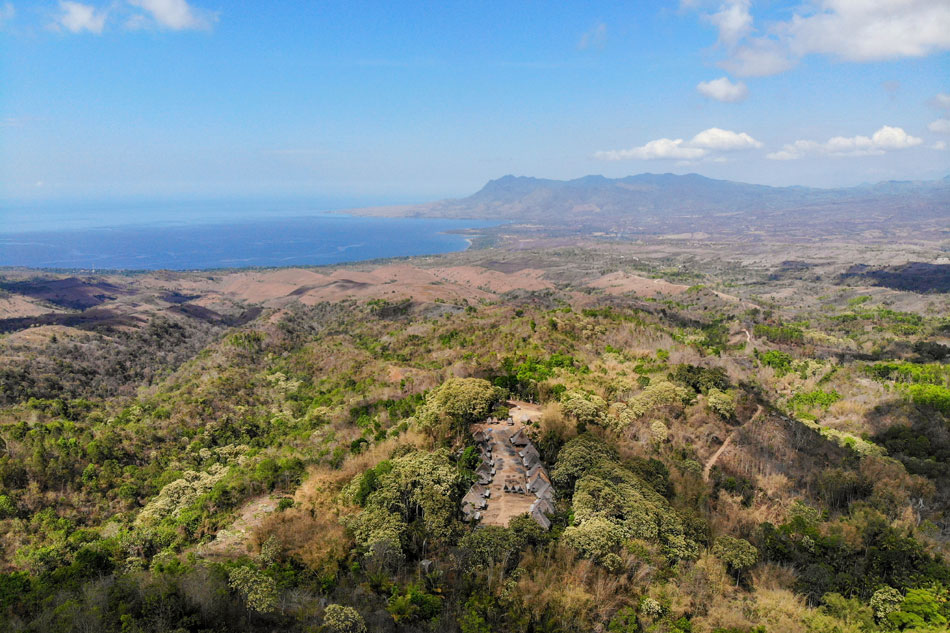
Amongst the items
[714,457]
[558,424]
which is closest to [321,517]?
[558,424]

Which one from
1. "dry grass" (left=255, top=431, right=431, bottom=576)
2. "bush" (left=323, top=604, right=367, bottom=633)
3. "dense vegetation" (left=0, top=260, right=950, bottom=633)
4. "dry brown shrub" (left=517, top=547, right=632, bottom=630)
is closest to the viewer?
"bush" (left=323, top=604, right=367, bottom=633)

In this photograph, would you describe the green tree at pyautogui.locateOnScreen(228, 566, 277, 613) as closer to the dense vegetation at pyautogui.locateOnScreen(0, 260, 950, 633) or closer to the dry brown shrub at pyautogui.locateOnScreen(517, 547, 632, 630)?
the dense vegetation at pyautogui.locateOnScreen(0, 260, 950, 633)

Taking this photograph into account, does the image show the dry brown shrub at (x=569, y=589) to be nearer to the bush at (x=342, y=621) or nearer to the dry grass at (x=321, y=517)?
the bush at (x=342, y=621)

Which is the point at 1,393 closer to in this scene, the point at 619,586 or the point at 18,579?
the point at 18,579

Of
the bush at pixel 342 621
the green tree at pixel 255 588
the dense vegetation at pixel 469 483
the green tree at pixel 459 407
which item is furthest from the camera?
the green tree at pixel 459 407

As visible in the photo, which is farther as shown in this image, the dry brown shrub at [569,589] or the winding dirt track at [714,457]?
the winding dirt track at [714,457]

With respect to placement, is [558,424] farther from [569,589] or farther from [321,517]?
[321,517]

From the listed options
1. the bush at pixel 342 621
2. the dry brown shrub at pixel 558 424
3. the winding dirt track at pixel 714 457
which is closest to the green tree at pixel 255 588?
the bush at pixel 342 621

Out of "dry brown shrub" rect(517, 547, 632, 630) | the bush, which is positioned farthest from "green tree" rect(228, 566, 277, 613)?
"dry brown shrub" rect(517, 547, 632, 630)

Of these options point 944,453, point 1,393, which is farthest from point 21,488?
point 944,453
